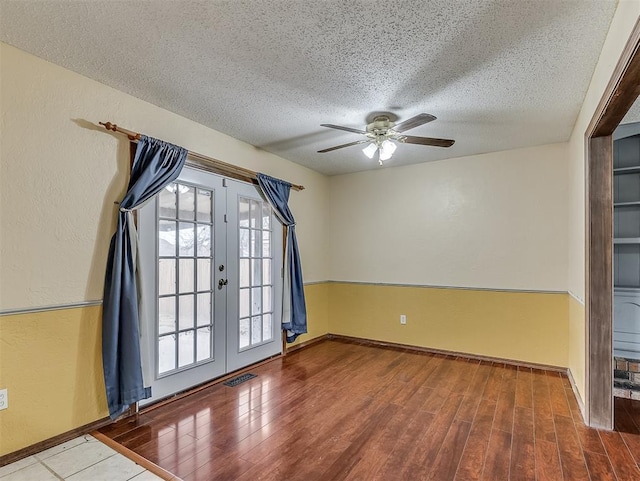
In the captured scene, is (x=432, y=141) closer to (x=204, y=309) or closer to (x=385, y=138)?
(x=385, y=138)

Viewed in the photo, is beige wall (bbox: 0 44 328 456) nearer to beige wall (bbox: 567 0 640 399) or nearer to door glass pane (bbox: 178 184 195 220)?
door glass pane (bbox: 178 184 195 220)

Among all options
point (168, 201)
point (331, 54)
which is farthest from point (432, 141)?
point (168, 201)

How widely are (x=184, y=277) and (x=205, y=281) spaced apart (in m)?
0.24

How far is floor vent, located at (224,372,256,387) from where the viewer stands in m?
3.27

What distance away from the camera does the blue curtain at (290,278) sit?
13.6 feet

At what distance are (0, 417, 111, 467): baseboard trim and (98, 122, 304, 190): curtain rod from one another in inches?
83.9

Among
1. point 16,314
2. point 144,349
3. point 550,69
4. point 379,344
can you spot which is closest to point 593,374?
point 550,69

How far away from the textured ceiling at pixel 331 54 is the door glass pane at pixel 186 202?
67 centimetres

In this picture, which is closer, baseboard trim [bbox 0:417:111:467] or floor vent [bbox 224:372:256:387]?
baseboard trim [bbox 0:417:111:467]

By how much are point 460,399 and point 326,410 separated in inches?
46.8

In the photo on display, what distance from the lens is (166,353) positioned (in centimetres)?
290

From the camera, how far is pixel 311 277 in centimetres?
480

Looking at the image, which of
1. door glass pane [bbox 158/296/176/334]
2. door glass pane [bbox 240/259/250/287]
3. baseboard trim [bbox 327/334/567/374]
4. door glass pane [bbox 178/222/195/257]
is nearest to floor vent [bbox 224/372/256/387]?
door glass pane [bbox 158/296/176/334]

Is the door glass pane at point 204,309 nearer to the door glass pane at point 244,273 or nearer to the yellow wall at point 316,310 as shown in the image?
the door glass pane at point 244,273
